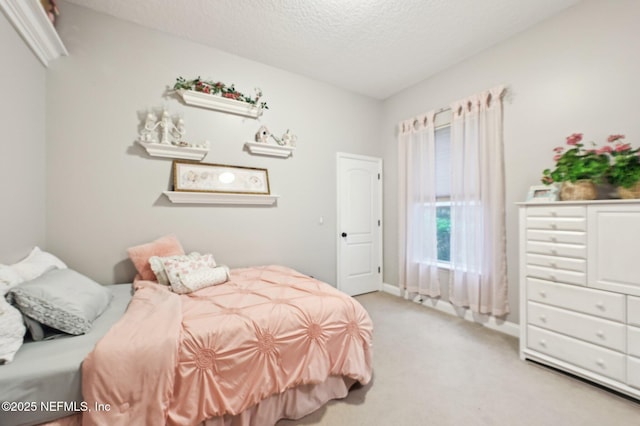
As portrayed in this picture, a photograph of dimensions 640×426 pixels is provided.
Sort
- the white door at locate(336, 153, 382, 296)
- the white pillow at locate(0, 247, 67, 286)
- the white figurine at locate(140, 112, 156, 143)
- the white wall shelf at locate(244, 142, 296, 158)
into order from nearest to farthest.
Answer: the white pillow at locate(0, 247, 67, 286) < the white figurine at locate(140, 112, 156, 143) < the white wall shelf at locate(244, 142, 296, 158) < the white door at locate(336, 153, 382, 296)

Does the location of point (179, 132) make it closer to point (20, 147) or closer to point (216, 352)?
point (20, 147)

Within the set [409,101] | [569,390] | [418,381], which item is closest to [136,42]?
[409,101]

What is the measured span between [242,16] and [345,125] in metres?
1.87

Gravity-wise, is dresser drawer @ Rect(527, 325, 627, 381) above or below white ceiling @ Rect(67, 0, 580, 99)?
below

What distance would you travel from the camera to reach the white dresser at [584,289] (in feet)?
5.64

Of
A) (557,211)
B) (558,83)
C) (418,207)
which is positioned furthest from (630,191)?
(418,207)

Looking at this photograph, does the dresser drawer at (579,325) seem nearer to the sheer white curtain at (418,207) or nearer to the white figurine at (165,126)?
the sheer white curtain at (418,207)

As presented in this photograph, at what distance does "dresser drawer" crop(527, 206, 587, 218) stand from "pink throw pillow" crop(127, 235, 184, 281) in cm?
308

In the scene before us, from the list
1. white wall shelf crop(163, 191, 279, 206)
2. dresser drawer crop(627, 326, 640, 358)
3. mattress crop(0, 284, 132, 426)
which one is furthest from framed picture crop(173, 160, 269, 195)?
dresser drawer crop(627, 326, 640, 358)

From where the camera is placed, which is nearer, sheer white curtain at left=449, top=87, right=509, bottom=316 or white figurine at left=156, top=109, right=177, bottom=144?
white figurine at left=156, top=109, right=177, bottom=144

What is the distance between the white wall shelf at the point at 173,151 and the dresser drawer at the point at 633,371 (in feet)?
11.8

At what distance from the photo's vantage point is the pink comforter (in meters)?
1.19

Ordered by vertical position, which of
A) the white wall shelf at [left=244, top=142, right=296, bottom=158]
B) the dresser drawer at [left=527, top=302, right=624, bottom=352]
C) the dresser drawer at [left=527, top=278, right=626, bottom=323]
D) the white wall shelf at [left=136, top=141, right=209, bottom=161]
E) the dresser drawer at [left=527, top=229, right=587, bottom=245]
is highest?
the white wall shelf at [left=244, top=142, right=296, bottom=158]

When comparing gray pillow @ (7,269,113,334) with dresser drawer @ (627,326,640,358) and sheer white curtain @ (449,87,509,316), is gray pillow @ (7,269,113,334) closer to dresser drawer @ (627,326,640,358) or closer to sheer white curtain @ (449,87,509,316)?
dresser drawer @ (627,326,640,358)
